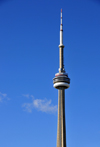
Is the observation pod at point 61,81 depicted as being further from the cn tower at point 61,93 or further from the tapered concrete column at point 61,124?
the tapered concrete column at point 61,124

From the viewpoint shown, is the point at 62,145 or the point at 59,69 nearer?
the point at 62,145

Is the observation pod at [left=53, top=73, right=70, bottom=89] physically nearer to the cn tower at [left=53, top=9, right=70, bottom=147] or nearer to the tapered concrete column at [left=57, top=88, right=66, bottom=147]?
the cn tower at [left=53, top=9, right=70, bottom=147]

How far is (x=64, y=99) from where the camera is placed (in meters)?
161

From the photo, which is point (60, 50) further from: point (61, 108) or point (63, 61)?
point (61, 108)

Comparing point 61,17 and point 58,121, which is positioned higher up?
point 61,17

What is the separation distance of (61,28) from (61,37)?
423 cm

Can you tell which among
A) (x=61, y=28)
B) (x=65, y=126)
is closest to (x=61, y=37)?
(x=61, y=28)

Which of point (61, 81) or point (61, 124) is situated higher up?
point (61, 81)

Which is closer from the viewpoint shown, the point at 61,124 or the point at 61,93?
the point at 61,124

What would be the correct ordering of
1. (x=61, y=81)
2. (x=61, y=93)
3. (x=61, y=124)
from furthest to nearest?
(x=61, y=93) → (x=61, y=81) → (x=61, y=124)

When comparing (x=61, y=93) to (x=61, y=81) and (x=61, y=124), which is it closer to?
(x=61, y=81)

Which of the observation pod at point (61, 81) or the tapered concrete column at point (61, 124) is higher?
the observation pod at point (61, 81)

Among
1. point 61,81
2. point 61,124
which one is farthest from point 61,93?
point 61,124

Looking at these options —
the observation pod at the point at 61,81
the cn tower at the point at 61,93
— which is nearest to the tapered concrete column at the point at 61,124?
the cn tower at the point at 61,93
